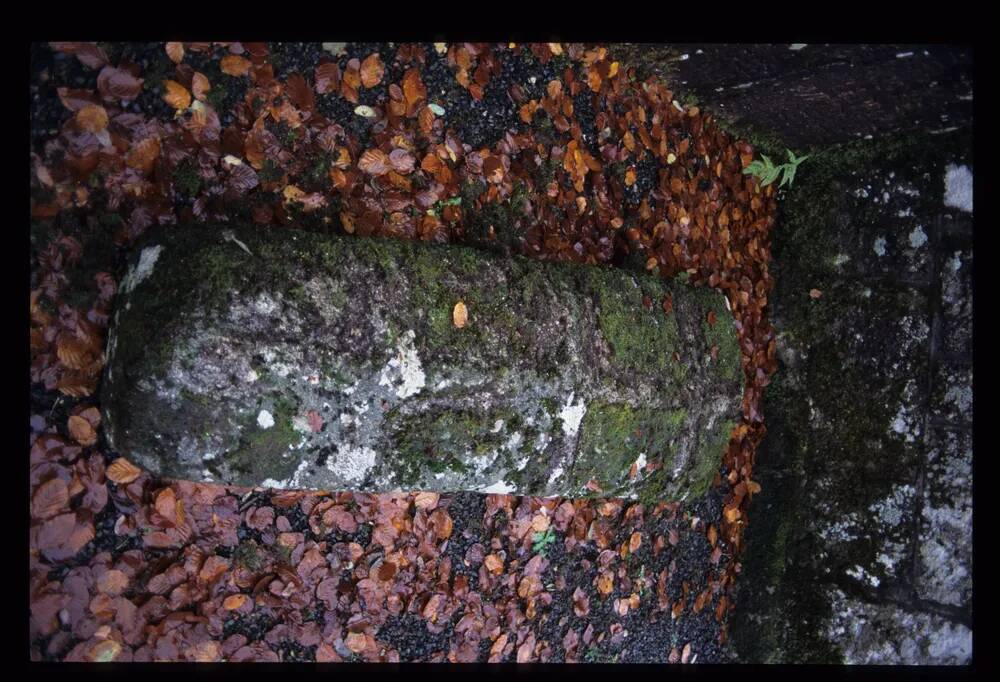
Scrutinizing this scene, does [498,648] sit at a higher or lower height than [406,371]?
lower

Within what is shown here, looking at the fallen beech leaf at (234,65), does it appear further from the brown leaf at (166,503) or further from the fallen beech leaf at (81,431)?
the brown leaf at (166,503)

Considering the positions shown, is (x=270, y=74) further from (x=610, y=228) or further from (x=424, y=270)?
(x=610, y=228)

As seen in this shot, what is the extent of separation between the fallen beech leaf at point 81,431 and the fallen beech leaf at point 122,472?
9 cm

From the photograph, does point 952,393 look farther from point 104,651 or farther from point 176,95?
point 104,651

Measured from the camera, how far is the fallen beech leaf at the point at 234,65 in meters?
2.10

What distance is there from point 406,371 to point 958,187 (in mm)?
3019

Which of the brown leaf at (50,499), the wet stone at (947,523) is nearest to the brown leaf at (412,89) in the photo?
the brown leaf at (50,499)

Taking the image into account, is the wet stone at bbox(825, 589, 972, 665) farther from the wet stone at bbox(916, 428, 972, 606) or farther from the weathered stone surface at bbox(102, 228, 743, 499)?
the weathered stone surface at bbox(102, 228, 743, 499)

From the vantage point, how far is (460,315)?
1991 mm

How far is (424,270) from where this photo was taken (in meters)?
1.99

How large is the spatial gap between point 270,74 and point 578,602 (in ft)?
8.05

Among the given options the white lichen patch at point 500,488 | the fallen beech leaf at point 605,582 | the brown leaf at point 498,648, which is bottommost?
the brown leaf at point 498,648

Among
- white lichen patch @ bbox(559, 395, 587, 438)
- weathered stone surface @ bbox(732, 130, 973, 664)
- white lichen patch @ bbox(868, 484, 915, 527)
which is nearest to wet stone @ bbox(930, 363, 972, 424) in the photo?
weathered stone surface @ bbox(732, 130, 973, 664)

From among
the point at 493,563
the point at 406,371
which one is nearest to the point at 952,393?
the point at 493,563
